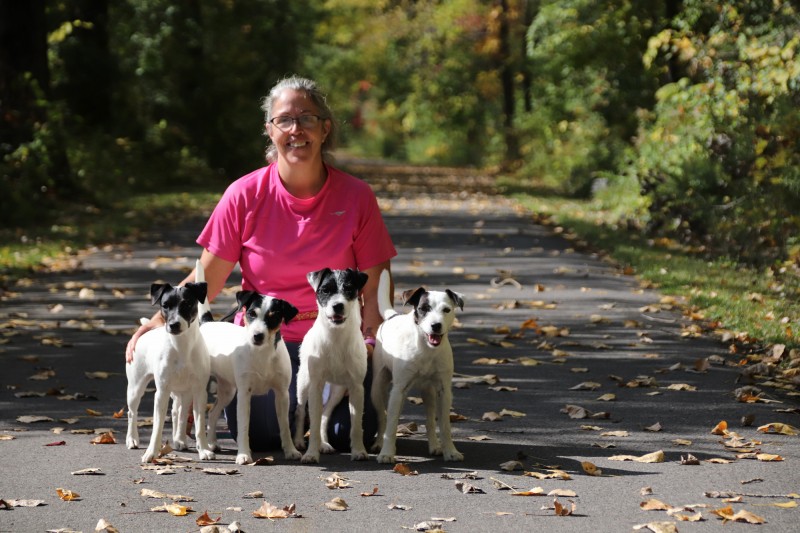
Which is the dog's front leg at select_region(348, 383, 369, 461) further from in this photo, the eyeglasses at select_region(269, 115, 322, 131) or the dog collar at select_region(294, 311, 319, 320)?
the eyeglasses at select_region(269, 115, 322, 131)

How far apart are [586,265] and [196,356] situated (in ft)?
34.1

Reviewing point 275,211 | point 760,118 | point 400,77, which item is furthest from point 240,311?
point 400,77

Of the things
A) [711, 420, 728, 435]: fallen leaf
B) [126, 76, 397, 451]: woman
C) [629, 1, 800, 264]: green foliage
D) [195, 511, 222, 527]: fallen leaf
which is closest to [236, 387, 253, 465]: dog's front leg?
→ [126, 76, 397, 451]: woman

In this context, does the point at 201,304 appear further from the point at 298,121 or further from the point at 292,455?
the point at 298,121

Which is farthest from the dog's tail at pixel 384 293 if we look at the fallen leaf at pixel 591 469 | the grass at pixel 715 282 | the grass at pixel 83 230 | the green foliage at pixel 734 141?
the grass at pixel 83 230

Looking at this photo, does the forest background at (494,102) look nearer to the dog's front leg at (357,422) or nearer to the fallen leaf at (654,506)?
the dog's front leg at (357,422)

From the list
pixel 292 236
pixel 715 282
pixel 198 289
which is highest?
pixel 292 236

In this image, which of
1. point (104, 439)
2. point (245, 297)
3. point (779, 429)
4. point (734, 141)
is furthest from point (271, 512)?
point (734, 141)

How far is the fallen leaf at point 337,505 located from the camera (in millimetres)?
5582

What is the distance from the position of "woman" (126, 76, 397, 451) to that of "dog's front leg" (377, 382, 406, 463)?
1.65ft

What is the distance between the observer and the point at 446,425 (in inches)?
253

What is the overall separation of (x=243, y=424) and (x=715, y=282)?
8.15 meters

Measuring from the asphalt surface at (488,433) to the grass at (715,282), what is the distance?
0.35 metres

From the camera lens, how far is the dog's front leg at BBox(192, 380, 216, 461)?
21.0ft
